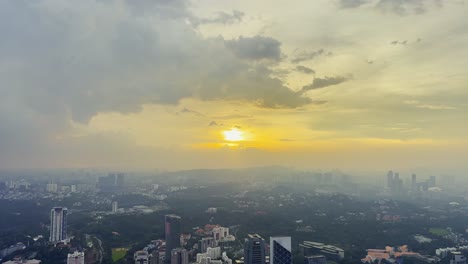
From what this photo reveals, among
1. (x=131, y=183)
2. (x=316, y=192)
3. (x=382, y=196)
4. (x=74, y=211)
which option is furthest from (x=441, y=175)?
(x=74, y=211)

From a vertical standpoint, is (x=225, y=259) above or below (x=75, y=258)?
below

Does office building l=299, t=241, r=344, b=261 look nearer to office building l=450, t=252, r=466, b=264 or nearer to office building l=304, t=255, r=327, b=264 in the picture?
office building l=304, t=255, r=327, b=264

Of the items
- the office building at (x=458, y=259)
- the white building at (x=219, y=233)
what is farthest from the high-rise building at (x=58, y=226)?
the office building at (x=458, y=259)

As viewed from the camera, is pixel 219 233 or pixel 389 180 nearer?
pixel 219 233

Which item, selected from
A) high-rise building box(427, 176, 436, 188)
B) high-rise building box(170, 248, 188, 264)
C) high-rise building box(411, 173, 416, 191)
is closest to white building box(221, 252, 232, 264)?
high-rise building box(170, 248, 188, 264)

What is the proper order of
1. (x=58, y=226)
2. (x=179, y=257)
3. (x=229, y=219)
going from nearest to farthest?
(x=179, y=257), (x=58, y=226), (x=229, y=219)

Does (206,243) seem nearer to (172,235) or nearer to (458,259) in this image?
→ (172,235)

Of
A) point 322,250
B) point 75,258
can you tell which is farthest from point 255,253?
point 75,258
